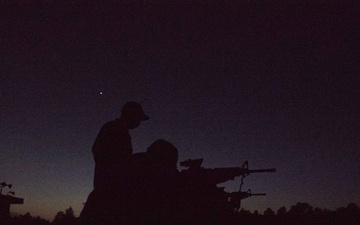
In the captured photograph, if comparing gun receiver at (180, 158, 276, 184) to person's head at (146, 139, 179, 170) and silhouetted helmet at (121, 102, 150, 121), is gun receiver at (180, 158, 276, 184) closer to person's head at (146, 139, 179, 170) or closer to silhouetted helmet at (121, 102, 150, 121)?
person's head at (146, 139, 179, 170)

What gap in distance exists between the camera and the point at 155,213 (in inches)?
244

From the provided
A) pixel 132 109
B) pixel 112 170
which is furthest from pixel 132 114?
pixel 112 170

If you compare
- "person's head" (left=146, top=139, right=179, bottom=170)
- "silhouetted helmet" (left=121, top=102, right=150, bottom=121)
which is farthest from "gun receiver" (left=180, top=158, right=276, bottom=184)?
"silhouetted helmet" (left=121, top=102, right=150, bottom=121)

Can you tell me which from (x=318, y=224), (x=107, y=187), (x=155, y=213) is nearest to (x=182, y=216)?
(x=155, y=213)

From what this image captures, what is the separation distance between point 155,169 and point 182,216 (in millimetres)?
847

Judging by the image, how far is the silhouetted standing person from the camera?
20.1 feet

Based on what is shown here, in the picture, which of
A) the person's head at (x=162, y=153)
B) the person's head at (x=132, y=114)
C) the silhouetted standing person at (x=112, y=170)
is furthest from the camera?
the person's head at (x=132, y=114)

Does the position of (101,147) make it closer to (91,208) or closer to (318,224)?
(91,208)

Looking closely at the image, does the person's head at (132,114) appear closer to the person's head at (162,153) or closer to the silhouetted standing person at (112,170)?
the silhouetted standing person at (112,170)

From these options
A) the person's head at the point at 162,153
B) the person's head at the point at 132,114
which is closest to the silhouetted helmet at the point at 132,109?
the person's head at the point at 132,114

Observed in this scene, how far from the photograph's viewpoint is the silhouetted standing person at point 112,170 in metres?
6.12

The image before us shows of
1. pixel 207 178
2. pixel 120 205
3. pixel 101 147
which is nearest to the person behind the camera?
pixel 120 205

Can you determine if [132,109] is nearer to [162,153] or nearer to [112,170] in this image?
[162,153]

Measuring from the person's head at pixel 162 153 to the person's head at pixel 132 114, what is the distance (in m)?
0.61
